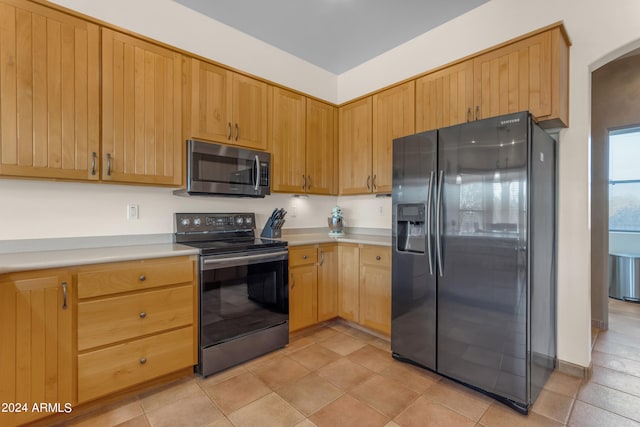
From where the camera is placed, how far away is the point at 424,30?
2.81 m

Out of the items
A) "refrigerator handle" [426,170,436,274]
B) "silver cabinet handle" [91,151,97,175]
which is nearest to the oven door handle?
"silver cabinet handle" [91,151,97,175]

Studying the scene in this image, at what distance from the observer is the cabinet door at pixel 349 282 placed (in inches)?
113

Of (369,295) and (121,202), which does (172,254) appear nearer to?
(121,202)

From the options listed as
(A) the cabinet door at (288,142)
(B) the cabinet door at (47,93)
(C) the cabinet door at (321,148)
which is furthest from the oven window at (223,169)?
(C) the cabinet door at (321,148)

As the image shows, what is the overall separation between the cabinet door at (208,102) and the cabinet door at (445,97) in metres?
1.75

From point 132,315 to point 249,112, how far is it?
1876 mm

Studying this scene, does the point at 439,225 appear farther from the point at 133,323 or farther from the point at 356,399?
the point at 133,323

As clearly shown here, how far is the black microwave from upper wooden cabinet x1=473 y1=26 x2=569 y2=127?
188 centimetres

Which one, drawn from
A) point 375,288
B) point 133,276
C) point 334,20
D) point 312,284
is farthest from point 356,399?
point 334,20

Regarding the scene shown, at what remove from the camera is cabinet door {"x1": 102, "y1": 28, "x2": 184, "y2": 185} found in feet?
6.50

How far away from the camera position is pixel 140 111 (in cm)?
210

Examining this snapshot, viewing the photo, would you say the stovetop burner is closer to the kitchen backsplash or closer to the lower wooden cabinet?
the kitchen backsplash

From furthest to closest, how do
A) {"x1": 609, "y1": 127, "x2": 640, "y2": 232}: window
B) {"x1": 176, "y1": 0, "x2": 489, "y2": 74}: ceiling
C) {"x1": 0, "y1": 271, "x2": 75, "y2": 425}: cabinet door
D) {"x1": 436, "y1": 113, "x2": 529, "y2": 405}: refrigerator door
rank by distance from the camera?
1. {"x1": 609, "y1": 127, "x2": 640, "y2": 232}: window
2. {"x1": 176, "y1": 0, "x2": 489, "y2": 74}: ceiling
3. {"x1": 436, "y1": 113, "x2": 529, "y2": 405}: refrigerator door
4. {"x1": 0, "y1": 271, "x2": 75, "y2": 425}: cabinet door

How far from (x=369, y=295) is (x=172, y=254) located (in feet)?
5.75
